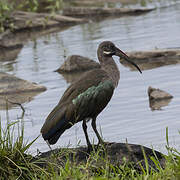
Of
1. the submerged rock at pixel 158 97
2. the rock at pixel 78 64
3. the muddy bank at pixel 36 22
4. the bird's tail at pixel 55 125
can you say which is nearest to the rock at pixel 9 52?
the muddy bank at pixel 36 22

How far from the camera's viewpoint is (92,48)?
49.9ft

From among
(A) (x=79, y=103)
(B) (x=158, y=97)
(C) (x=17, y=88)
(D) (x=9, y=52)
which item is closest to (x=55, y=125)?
(A) (x=79, y=103)

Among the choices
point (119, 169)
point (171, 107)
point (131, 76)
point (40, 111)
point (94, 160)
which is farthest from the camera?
point (131, 76)

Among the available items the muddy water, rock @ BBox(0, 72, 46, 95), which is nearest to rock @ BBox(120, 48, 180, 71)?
the muddy water

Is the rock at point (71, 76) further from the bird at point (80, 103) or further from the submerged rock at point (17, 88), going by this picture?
the bird at point (80, 103)

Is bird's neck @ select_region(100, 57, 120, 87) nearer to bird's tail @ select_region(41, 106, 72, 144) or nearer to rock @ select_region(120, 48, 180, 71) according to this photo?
bird's tail @ select_region(41, 106, 72, 144)

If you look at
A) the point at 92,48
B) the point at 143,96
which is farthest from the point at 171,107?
the point at 92,48

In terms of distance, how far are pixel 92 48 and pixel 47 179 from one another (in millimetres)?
9733

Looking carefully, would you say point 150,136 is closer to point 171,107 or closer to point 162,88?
point 171,107

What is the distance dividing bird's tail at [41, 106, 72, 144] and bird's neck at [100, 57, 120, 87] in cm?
84

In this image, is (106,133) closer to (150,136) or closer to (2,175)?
(150,136)

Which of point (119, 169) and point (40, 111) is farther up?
point (119, 169)

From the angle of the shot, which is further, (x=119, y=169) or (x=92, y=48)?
(x=92, y=48)

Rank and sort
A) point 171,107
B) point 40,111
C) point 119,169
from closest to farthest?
point 119,169
point 171,107
point 40,111
